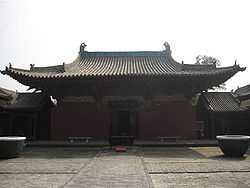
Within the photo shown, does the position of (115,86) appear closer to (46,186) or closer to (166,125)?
(166,125)

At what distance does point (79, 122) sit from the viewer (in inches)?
695

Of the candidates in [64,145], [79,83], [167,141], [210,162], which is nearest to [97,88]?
[79,83]

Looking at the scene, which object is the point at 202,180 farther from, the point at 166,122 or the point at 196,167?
Answer: the point at 166,122

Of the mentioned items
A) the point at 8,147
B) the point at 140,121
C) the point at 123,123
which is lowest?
the point at 8,147

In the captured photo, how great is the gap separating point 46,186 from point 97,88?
1094 centimetres

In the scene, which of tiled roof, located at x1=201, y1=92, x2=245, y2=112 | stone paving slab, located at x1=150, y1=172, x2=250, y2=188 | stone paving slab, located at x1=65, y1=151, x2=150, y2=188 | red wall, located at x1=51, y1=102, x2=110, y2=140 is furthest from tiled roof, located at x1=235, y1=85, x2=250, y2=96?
stone paving slab, located at x1=150, y1=172, x2=250, y2=188

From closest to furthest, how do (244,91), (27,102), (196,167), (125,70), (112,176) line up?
(112,176) → (196,167) → (125,70) → (27,102) → (244,91)

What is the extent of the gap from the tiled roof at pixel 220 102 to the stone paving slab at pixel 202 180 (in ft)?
44.7

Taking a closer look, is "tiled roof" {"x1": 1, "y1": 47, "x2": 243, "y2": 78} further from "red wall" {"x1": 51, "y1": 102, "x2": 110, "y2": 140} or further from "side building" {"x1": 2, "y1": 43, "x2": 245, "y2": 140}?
"red wall" {"x1": 51, "y1": 102, "x2": 110, "y2": 140}

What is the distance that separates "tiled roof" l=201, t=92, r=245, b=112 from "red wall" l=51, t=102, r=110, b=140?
7735 millimetres

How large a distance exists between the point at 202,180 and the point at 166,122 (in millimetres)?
10369

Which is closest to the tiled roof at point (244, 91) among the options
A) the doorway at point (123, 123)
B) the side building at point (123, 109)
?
the side building at point (123, 109)

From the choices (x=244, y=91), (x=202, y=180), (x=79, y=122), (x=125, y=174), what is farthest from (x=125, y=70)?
(x=244, y=91)

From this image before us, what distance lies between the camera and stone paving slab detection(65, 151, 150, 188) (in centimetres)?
671
